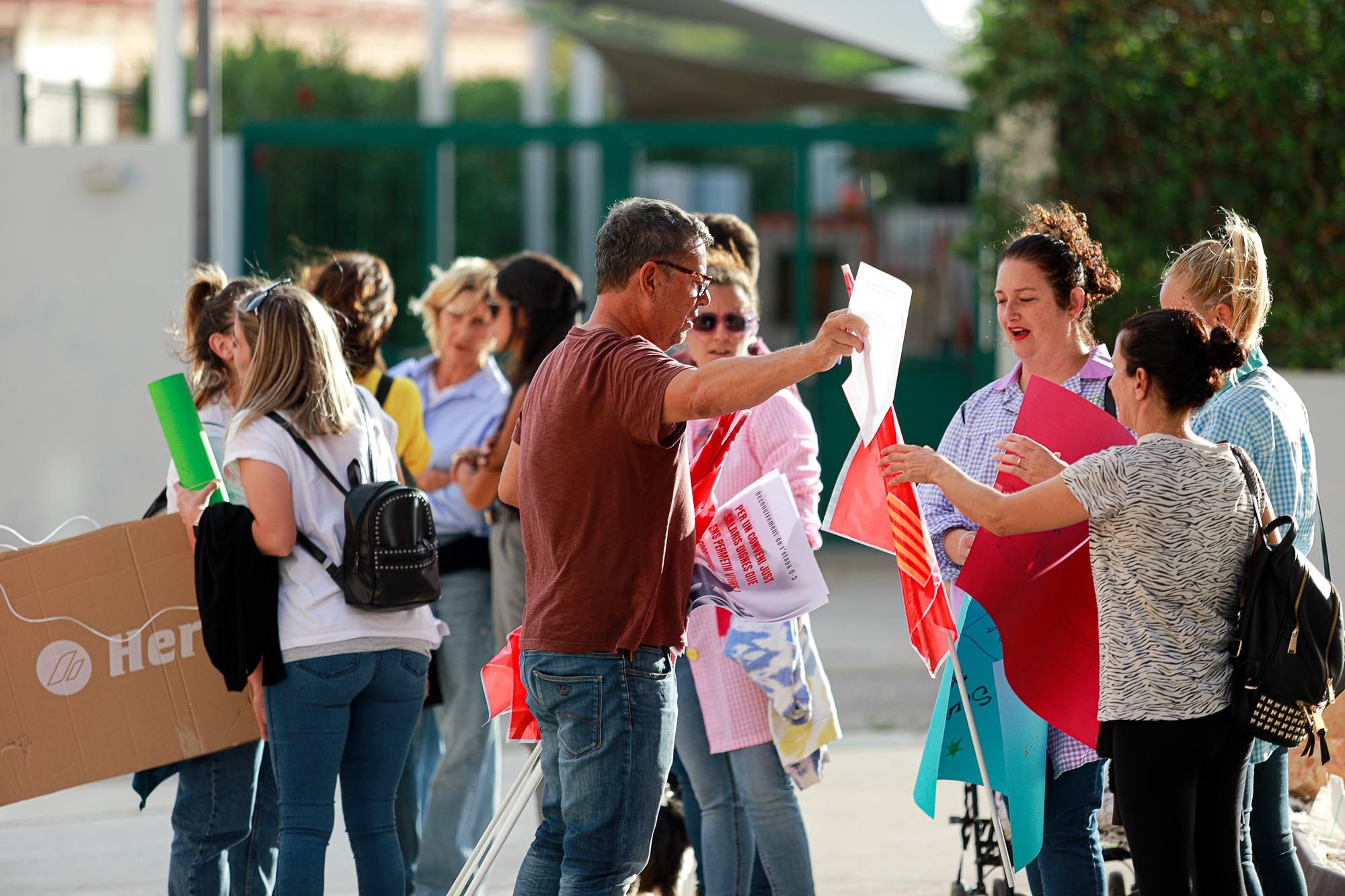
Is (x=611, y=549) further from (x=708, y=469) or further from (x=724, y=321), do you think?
(x=724, y=321)

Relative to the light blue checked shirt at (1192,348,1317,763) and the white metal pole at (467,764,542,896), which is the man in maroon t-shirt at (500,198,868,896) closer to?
the white metal pole at (467,764,542,896)

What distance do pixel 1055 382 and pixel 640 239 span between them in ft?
4.06

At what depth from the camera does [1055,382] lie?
371 centimetres

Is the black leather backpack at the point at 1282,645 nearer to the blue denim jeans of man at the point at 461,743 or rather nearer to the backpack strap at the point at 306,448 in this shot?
the backpack strap at the point at 306,448

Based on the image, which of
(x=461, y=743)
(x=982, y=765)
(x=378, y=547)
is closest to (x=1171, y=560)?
(x=982, y=765)

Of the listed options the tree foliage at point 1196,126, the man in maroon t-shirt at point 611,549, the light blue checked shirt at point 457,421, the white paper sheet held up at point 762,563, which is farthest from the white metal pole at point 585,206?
the man in maroon t-shirt at point 611,549

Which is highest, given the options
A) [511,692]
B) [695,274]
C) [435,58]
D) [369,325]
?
[435,58]

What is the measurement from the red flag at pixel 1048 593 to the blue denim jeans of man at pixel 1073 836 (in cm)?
22

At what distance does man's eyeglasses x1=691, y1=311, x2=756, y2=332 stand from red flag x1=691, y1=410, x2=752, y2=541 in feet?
1.69

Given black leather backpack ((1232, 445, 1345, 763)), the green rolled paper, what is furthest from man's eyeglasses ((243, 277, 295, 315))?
black leather backpack ((1232, 445, 1345, 763))

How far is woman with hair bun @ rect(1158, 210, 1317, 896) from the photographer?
3451mm

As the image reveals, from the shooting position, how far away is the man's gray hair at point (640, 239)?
3.01 m

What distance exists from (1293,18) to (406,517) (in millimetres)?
7809

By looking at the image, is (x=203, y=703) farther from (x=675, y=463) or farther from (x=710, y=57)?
(x=710, y=57)
